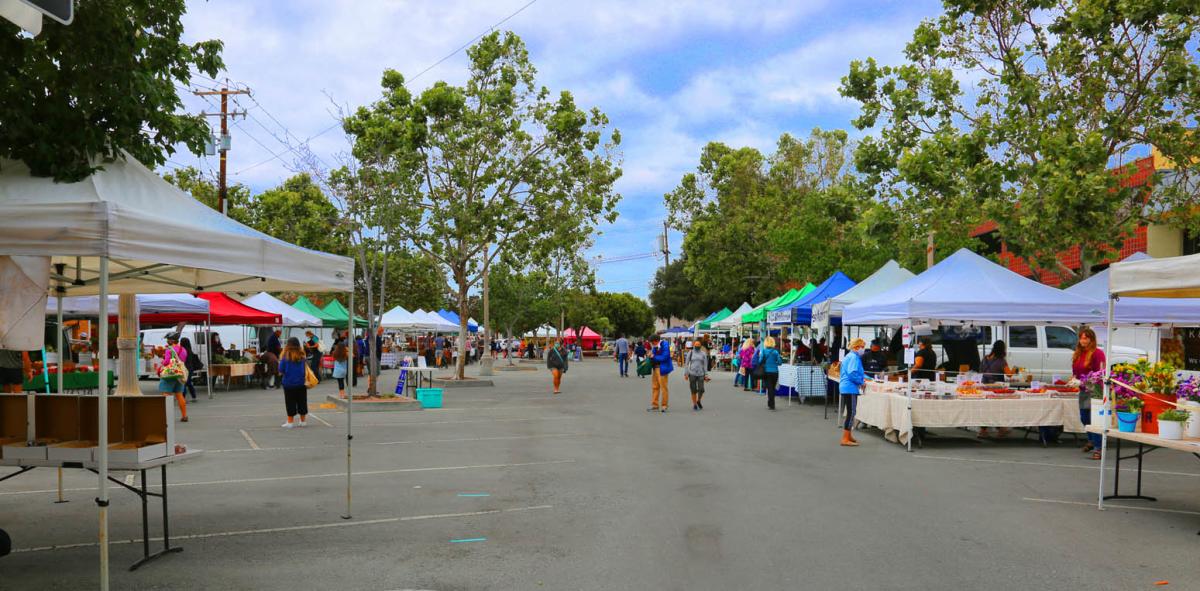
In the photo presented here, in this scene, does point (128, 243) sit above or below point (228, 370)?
above

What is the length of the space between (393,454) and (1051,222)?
1233 centimetres

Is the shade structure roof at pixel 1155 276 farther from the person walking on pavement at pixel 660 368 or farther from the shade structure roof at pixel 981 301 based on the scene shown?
the person walking on pavement at pixel 660 368

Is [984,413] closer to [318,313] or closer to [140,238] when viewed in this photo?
[140,238]

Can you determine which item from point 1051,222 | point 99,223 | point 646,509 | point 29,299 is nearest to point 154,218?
point 99,223

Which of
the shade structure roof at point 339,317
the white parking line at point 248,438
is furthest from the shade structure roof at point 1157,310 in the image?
the shade structure roof at point 339,317

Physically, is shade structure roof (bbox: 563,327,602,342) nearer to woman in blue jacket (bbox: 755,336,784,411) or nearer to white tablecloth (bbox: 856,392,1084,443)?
woman in blue jacket (bbox: 755,336,784,411)

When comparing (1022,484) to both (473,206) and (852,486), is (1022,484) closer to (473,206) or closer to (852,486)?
(852,486)

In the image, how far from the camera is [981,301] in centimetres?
1333

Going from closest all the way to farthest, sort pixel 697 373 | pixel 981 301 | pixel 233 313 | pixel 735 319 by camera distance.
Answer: pixel 981 301 < pixel 697 373 < pixel 233 313 < pixel 735 319

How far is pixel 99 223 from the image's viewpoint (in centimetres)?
517

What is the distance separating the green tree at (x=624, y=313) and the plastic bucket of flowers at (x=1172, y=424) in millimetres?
90849

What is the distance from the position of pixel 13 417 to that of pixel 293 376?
8789 millimetres

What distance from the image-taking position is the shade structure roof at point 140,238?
5172mm

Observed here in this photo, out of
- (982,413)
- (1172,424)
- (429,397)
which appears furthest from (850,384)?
(429,397)
